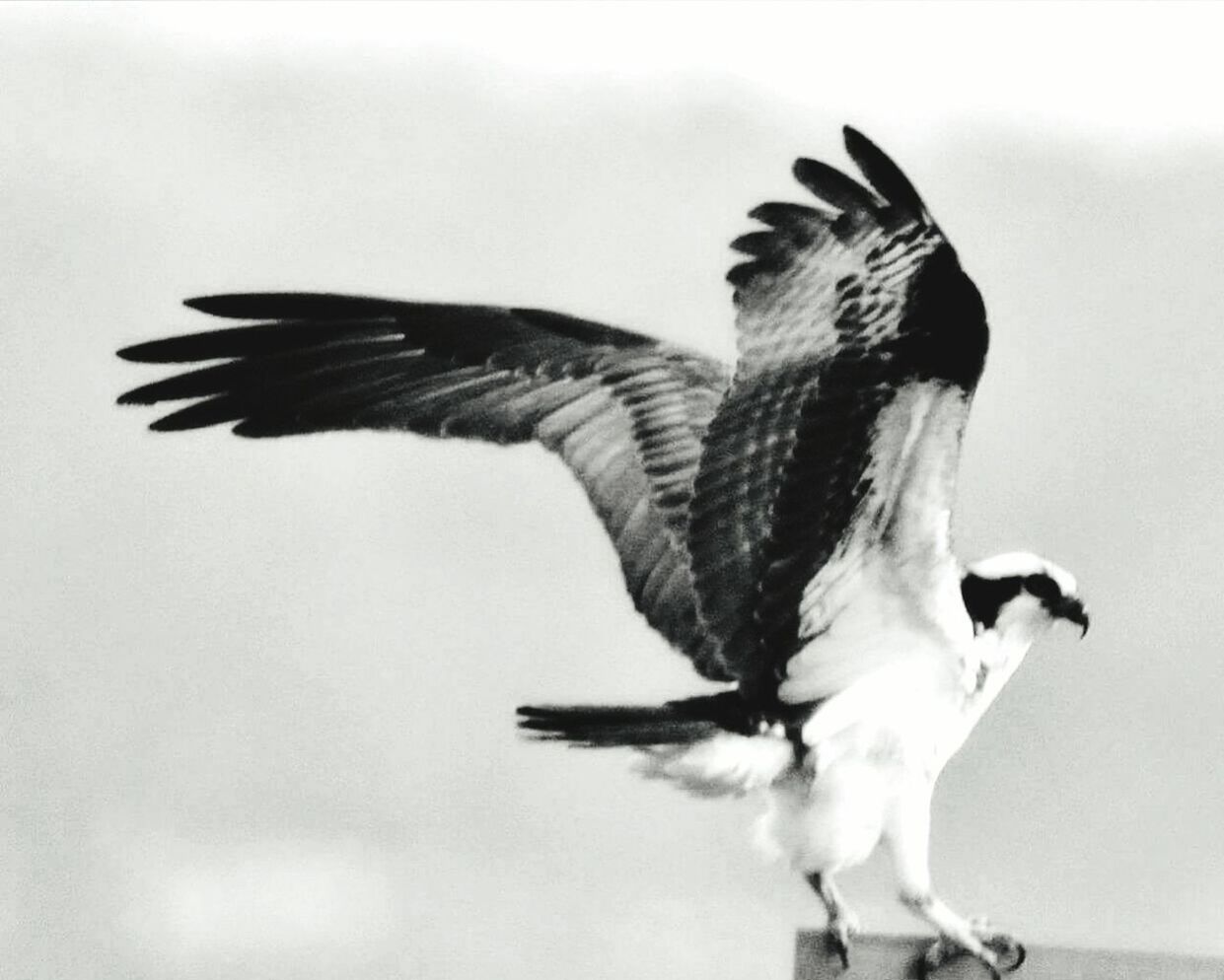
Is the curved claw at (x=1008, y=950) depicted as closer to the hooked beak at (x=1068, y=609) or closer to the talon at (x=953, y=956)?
the talon at (x=953, y=956)

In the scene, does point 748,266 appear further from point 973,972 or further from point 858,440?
point 973,972

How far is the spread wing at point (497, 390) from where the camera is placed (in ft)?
27.0

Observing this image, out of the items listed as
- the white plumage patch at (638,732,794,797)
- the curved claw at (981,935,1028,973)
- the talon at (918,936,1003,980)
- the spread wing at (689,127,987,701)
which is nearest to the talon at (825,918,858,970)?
the talon at (918,936,1003,980)

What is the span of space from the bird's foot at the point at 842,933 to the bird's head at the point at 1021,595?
41.1 inches

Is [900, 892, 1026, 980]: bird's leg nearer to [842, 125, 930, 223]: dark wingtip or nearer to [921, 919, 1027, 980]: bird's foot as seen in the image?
[921, 919, 1027, 980]: bird's foot

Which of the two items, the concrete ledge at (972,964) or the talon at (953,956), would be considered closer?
the concrete ledge at (972,964)

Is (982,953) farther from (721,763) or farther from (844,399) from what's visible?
(844,399)

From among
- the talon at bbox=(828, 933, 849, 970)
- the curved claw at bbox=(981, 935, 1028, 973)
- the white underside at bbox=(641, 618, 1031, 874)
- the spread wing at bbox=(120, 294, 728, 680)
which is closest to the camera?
the talon at bbox=(828, 933, 849, 970)


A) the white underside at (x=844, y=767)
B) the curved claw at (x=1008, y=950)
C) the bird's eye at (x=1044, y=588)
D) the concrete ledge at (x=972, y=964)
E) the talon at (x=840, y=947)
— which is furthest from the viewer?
the bird's eye at (x=1044, y=588)

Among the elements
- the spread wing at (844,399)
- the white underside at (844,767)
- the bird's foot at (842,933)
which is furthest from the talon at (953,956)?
the spread wing at (844,399)

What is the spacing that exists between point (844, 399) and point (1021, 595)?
1.01m

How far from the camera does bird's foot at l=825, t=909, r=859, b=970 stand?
709 cm

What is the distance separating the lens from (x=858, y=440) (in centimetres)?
732

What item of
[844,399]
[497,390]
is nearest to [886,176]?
[844,399]
